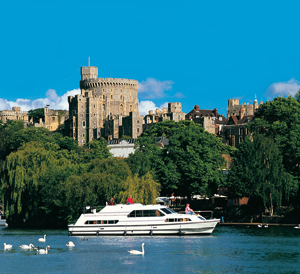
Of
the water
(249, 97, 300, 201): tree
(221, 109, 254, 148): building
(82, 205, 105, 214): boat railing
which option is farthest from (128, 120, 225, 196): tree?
(221, 109, 254, 148): building

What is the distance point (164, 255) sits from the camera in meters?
50.9

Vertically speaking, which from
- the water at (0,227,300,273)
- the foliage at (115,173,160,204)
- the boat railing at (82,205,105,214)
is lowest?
the water at (0,227,300,273)

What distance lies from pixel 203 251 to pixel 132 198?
20.5 m

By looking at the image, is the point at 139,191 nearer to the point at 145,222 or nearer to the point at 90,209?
the point at 90,209

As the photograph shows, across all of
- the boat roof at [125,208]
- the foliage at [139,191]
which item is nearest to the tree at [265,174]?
the foliage at [139,191]

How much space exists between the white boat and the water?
1.11m

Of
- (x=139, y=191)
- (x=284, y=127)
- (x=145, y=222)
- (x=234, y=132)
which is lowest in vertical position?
(x=145, y=222)

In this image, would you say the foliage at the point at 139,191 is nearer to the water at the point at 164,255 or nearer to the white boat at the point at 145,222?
the white boat at the point at 145,222

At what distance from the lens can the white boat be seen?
213 ft

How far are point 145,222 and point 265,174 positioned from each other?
21.7 meters

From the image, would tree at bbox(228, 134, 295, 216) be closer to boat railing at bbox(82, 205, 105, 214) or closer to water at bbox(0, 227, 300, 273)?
water at bbox(0, 227, 300, 273)

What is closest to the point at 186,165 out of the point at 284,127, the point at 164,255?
the point at 284,127

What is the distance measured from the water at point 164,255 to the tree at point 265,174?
504 inches

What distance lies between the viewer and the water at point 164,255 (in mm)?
45375
